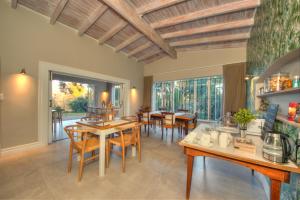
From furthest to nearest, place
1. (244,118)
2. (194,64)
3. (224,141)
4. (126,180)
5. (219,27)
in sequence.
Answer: (194,64) < (219,27) < (126,180) < (244,118) < (224,141)

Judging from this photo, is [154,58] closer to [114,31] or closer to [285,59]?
[114,31]

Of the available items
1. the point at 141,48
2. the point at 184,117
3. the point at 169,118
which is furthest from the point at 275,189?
the point at 141,48

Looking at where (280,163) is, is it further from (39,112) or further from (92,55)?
(92,55)

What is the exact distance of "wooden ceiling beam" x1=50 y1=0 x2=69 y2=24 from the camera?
2762 millimetres

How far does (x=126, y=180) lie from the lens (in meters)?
1.96

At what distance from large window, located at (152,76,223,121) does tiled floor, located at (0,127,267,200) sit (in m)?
2.95

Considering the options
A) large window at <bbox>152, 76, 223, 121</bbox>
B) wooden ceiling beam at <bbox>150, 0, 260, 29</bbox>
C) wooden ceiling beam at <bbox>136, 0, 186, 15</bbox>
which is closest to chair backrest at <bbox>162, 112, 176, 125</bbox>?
large window at <bbox>152, 76, 223, 121</bbox>

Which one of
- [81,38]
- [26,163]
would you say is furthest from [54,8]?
[26,163]

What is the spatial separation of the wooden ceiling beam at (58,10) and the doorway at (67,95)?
3.68ft

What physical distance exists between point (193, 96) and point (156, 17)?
11.4 feet

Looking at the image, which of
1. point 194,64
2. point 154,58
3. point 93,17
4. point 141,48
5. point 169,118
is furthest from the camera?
point 154,58

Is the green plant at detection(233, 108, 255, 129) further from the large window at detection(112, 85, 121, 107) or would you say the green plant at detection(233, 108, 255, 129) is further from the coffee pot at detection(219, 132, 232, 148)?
the large window at detection(112, 85, 121, 107)

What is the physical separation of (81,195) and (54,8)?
3936 millimetres

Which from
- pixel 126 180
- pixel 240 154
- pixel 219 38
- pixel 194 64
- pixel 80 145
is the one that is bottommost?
pixel 126 180
